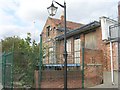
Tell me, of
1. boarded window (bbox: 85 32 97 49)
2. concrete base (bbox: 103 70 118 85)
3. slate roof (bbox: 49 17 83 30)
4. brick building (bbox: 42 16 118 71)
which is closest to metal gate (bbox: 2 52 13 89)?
brick building (bbox: 42 16 118 71)

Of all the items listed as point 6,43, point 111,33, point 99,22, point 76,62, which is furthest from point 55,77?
point 6,43

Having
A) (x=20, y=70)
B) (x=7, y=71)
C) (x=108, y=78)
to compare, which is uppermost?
(x=20, y=70)

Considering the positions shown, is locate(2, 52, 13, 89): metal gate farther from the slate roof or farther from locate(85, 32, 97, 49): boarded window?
the slate roof

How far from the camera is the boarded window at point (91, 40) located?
19.2 meters

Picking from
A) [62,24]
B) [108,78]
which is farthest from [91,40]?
[62,24]

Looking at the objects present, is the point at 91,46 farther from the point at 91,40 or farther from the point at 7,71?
the point at 7,71

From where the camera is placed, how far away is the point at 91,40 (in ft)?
65.7

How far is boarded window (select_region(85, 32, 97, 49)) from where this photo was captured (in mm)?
19250

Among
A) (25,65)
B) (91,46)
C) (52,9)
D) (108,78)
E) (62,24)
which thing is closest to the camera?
(52,9)

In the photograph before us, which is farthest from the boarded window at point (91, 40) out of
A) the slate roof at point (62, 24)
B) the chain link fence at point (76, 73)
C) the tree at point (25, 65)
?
the slate roof at point (62, 24)

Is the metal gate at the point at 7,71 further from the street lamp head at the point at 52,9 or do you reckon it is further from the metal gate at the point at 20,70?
the street lamp head at the point at 52,9

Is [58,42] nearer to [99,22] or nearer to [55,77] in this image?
[99,22]

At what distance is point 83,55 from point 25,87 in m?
4.45

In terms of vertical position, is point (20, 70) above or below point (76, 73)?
above
